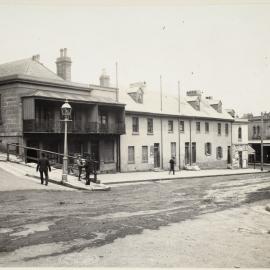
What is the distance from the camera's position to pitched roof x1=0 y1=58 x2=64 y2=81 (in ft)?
100

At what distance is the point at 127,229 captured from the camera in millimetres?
11375

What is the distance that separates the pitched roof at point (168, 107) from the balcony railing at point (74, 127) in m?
3.18

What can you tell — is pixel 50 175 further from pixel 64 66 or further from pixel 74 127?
pixel 64 66

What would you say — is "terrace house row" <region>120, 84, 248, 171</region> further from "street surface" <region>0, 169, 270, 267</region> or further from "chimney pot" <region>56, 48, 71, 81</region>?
"street surface" <region>0, 169, 270, 267</region>

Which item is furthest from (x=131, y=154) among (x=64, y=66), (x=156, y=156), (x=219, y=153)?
(x=219, y=153)

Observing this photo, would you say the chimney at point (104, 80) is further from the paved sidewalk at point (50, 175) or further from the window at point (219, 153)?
the window at point (219, 153)

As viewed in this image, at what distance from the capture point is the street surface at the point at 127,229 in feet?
28.0

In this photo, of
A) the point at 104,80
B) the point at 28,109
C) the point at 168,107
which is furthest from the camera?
the point at 168,107

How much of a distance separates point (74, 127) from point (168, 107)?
14.4 m

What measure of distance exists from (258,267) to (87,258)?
3271 millimetres

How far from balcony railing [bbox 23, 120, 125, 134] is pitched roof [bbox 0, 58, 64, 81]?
3.43 m

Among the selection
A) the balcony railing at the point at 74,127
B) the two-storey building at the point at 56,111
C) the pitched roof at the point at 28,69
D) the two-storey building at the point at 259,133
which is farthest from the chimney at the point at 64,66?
the two-storey building at the point at 259,133

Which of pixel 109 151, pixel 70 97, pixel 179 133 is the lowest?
pixel 109 151

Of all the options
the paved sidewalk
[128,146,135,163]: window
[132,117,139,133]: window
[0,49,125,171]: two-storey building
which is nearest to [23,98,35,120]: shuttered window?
[0,49,125,171]: two-storey building
